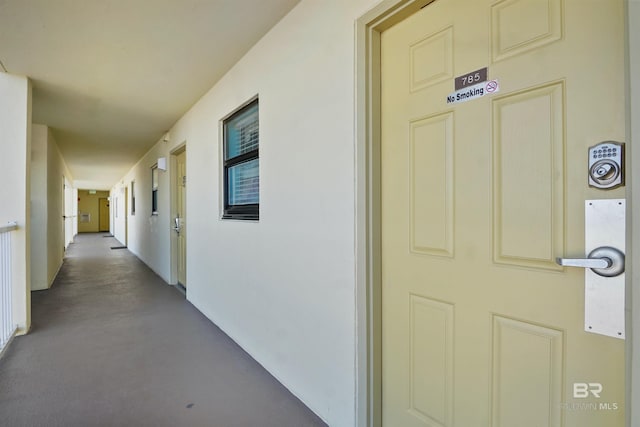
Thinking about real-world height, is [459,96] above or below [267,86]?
below

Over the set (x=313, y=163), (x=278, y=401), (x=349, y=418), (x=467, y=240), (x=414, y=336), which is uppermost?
(x=313, y=163)

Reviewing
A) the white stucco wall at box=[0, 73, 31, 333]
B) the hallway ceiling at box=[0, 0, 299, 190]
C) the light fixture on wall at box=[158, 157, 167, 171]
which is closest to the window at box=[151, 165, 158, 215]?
the light fixture on wall at box=[158, 157, 167, 171]

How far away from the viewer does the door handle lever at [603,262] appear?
0.87 meters

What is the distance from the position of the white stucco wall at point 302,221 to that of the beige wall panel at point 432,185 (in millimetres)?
322

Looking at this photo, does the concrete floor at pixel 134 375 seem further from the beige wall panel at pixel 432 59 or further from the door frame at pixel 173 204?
the beige wall panel at pixel 432 59

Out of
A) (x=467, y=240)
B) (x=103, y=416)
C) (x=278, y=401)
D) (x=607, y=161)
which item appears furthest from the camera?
(x=278, y=401)

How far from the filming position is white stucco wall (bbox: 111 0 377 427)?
1670mm

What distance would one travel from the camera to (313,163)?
190 cm

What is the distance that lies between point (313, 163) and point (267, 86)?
2.94ft

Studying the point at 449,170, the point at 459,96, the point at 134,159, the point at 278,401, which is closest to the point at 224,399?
the point at 278,401

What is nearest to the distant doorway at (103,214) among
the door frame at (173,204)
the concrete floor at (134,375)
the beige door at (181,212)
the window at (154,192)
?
the window at (154,192)

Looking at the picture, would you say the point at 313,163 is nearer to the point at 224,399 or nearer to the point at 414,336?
the point at 414,336

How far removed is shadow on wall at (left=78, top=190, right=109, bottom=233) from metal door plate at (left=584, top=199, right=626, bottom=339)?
22058 millimetres

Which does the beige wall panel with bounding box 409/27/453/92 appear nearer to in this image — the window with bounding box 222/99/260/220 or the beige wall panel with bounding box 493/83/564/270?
the beige wall panel with bounding box 493/83/564/270
